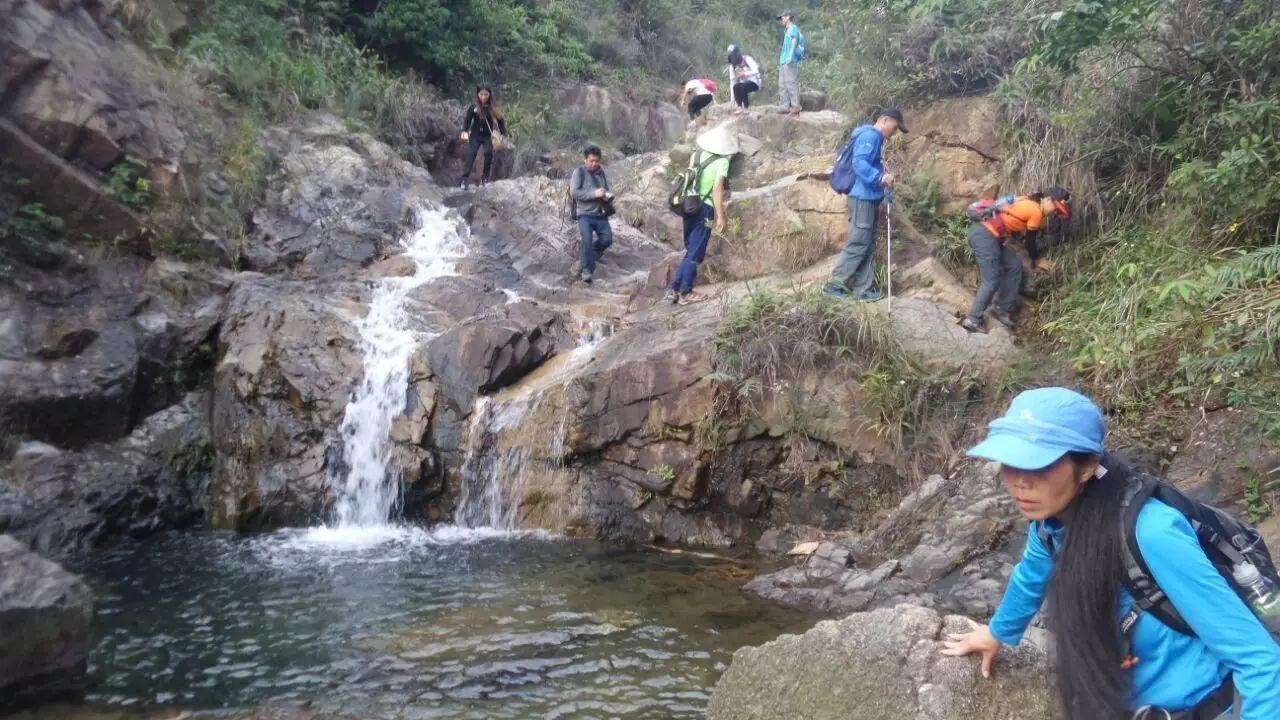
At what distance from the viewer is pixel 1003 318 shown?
26.7 feet

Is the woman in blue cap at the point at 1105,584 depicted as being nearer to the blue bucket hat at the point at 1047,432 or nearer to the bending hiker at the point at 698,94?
the blue bucket hat at the point at 1047,432

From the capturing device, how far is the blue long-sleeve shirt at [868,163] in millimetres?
8070

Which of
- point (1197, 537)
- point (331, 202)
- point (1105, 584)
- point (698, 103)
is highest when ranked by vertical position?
point (698, 103)

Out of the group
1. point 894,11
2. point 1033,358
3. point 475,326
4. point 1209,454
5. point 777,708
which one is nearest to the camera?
point 777,708

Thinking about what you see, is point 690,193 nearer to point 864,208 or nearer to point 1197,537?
point 864,208

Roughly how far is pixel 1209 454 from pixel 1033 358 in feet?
6.13

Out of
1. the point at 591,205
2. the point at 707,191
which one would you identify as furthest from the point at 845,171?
the point at 591,205

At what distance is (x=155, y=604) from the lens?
6176 millimetres

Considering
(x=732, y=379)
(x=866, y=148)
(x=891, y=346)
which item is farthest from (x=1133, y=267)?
(x=732, y=379)

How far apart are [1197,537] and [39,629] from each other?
→ 5.20 m

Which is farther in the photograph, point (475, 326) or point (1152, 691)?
point (475, 326)

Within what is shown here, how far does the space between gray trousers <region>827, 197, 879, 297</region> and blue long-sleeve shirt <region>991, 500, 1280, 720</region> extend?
636 centimetres

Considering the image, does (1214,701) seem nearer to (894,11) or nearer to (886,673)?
(886,673)

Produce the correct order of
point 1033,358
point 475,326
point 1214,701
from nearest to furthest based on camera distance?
point 1214,701, point 1033,358, point 475,326
